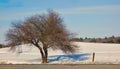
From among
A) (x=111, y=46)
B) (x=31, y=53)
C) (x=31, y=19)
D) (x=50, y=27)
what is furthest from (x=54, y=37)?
(x=111, y=46)

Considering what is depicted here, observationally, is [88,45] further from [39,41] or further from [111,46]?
[39,41]

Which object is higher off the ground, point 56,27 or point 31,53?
point 56,27

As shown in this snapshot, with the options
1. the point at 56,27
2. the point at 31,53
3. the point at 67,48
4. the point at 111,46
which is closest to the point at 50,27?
the point at 56,27

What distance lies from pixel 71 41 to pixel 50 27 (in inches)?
158

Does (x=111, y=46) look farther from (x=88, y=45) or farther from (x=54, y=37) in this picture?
(x=54, y=37)

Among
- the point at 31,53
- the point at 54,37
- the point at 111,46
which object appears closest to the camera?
the point at 54,37

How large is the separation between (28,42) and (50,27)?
3.99m

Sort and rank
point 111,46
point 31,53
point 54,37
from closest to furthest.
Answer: point 54,37, point 31,53, point 111,46

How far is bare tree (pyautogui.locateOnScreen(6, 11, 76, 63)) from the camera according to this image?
48.8m

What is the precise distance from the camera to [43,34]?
1930 inches

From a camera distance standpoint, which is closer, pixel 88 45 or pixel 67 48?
pixel 67 48

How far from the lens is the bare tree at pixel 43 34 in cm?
4884

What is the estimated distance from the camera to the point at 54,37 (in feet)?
159

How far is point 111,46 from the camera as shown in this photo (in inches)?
2985
